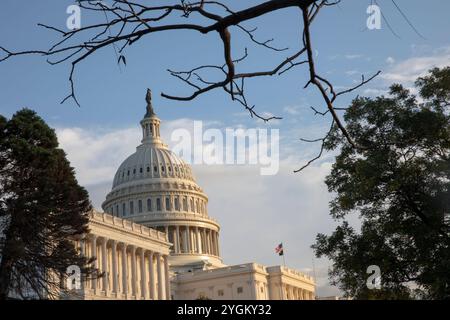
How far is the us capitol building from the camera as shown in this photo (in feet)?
362

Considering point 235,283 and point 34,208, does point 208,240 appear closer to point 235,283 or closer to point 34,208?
point 235,283

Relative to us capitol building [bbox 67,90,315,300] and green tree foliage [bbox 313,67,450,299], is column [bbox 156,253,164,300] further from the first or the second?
green tree foliage [bbox 313,67,450,299]

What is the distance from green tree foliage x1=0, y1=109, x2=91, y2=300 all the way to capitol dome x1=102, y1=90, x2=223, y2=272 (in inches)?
3763

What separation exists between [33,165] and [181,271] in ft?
321

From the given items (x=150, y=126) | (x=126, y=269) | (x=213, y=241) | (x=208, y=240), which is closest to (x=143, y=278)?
(x=126, y=269)

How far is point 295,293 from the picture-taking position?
15462 centimetres

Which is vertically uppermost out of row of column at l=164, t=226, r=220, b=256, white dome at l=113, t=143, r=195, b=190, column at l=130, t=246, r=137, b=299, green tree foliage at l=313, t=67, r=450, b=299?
white dome at l=113, t=143, r=195, b=190

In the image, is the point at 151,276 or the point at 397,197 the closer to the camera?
the point at 397,197

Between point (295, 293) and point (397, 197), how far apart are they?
124 m

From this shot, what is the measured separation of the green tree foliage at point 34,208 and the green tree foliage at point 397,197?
84.5ft

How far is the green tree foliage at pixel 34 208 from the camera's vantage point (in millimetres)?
52594

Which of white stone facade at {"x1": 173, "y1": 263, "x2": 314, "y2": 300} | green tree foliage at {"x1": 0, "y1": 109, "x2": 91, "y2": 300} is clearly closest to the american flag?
white stone facade at {"x1": 173, "y1": 263, "x2": 314, "y2": 300}
